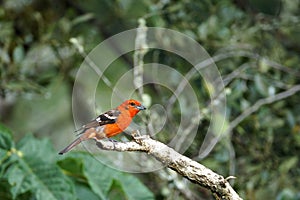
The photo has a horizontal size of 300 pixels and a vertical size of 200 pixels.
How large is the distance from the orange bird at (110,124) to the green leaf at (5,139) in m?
1.07

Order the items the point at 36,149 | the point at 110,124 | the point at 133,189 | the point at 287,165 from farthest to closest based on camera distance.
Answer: the point at 287,165, the point at 133,189, the point at 36,149, the point at 110,124

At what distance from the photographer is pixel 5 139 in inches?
111

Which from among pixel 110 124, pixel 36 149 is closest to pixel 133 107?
pixel 110 124

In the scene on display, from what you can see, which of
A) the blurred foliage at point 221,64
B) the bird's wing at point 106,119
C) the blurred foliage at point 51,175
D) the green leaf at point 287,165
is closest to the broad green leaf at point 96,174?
the blurred foliage at point 51,175

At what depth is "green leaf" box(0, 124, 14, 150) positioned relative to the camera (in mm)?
2814

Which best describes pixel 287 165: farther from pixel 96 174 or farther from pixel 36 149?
pixel 36 149

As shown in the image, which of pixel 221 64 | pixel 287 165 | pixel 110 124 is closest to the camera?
pixel 110 124

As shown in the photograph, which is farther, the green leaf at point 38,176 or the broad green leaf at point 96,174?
the broad green leaf at point 96,174

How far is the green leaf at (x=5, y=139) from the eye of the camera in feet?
9.23

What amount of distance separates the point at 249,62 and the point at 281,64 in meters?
0.28

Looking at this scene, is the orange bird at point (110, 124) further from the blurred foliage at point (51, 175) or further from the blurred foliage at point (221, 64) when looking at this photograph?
the blurred foliage at point (221, 64)

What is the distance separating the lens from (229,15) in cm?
402

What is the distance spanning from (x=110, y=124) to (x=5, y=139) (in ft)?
3.88

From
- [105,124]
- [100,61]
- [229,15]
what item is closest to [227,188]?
[105,124]
